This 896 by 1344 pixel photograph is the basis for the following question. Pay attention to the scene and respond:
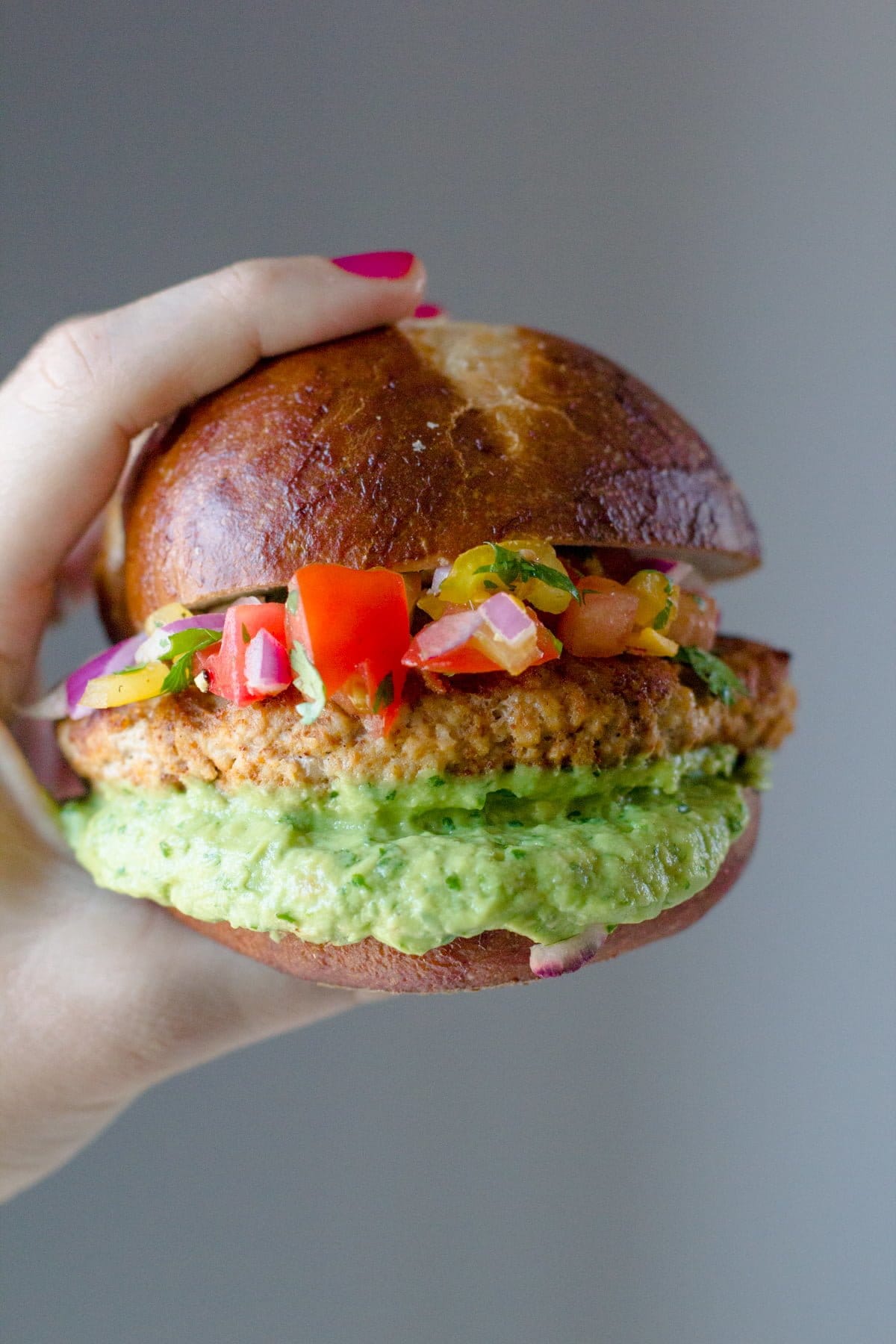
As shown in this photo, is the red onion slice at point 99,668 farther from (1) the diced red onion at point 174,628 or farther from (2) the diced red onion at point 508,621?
(2) the diced red onion at point 508,621

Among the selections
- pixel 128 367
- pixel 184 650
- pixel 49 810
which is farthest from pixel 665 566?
pixel 49 810

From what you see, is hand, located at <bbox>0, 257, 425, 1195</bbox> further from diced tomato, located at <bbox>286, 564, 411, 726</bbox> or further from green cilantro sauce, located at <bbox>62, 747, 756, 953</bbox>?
diced tomato, located at <bbox>286, 564, 411, 726</bbox>

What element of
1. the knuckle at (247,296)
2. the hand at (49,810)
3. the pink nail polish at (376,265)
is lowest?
the hand at (49,810)

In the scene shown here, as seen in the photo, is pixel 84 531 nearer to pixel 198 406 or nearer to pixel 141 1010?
pixel 198 406

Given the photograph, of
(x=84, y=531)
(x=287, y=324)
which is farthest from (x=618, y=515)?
(x=84, y=531)

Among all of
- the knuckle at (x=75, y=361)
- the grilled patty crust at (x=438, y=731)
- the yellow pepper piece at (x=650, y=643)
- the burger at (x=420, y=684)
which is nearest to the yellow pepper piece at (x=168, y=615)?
the burger at (x=420, y=684)

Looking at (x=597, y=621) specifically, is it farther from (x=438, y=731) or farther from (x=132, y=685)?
(x=132, y=685)
